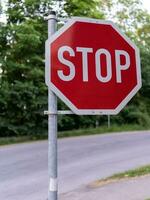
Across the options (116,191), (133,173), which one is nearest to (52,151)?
(116,191)

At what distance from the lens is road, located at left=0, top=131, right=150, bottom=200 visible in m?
8.30

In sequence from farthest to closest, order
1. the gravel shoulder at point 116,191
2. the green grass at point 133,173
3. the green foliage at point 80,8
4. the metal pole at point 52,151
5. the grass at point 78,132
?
the green foliage at point 80,8
the grass at point 78,132
the green grass at point 133,173
the gravel shoulder at point 116,191
the metal pole at point 52,151

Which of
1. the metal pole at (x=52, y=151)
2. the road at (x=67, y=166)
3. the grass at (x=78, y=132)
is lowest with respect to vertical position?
the road at (x=67, y=166)

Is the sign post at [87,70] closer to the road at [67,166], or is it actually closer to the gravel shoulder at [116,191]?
the gravel shoulder at [116,191]

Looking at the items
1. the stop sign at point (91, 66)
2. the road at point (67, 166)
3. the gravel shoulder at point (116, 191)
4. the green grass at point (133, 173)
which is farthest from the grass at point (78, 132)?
the stop sign at point (91, 66)

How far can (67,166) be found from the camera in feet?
36.7

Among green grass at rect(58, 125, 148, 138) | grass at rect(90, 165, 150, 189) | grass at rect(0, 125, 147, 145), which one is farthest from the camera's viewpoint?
green grass at rect(58, 125, 148, 138)

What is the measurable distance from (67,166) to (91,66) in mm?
9460

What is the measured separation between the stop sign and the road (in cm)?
581

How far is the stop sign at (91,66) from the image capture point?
189 centimetres

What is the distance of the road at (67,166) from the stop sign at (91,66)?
5810mm

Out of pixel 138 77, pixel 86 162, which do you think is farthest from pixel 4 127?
pixel 138 77

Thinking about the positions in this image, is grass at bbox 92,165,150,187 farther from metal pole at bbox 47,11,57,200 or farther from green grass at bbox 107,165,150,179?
metal pole at bbox 47,11,57,200

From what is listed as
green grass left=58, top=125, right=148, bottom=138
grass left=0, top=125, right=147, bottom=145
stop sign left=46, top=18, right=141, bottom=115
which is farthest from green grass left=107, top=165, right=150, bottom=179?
green grass left=58, top=125, right=148, bottom=138
